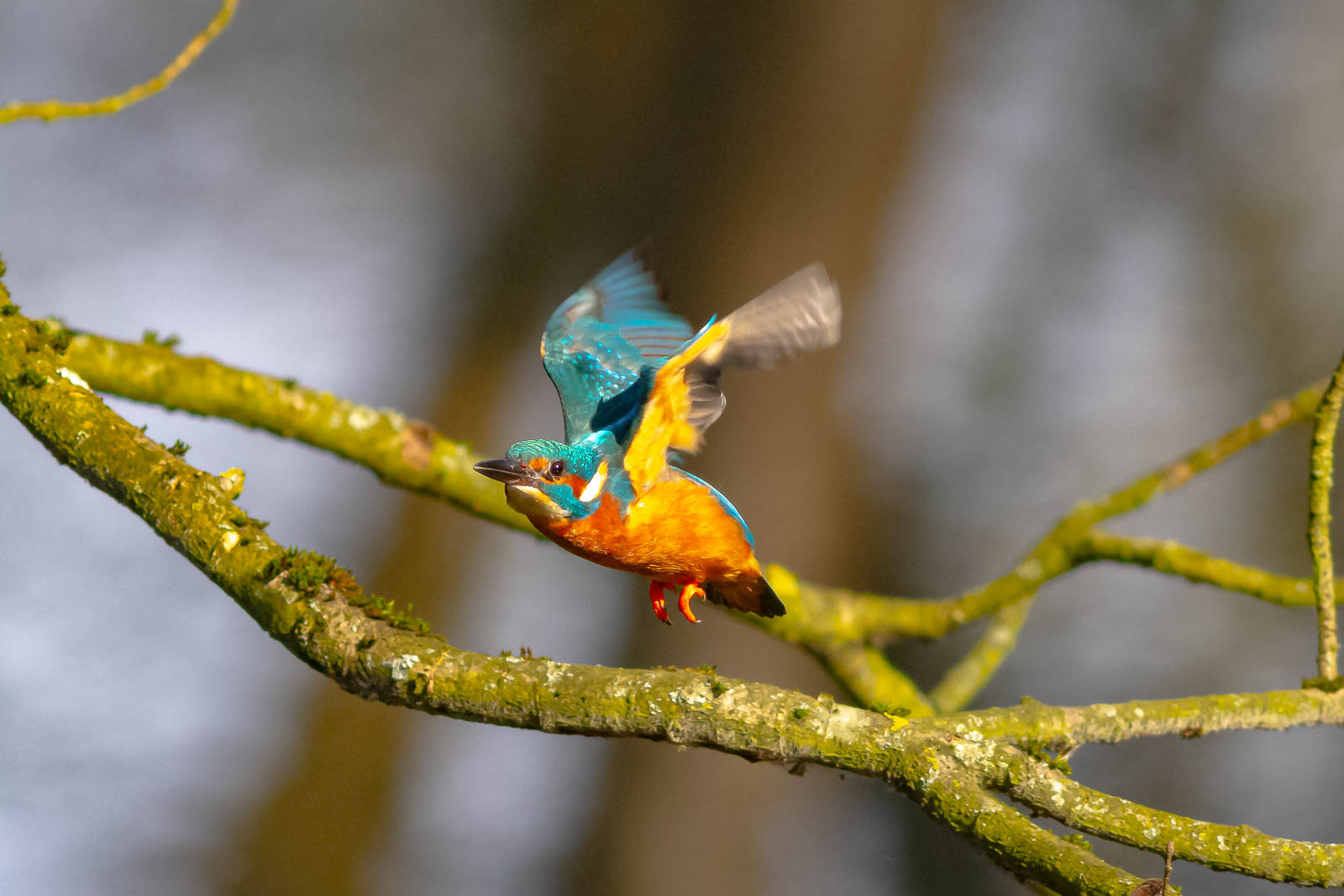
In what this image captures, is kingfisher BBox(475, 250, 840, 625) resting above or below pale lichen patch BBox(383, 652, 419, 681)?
above

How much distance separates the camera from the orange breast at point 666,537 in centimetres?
182

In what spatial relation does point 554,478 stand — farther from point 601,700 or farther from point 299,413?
point 299,413

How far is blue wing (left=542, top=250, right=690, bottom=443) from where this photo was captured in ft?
8.06

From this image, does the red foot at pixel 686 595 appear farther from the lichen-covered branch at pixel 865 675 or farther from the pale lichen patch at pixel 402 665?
the lichen-covered branch at pixel 865 675

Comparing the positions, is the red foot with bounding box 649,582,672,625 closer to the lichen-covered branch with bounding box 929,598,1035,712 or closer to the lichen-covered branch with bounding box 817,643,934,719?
the lichen-covered branch with bounding box 817,643,934,719

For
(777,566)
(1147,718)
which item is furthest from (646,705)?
(777,566)

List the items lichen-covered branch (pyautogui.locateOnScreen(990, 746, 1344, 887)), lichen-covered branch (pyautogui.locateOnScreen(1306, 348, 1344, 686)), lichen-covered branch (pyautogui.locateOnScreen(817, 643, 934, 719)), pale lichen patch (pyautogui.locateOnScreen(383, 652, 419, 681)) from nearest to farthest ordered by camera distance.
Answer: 1. lichen-covered branch (pyautogui.locateOnScreen(990, 746, 1344, 887))
2. pale lichen patch (pyautogui.locateOnScreen(383, 652, 419, 681))
3. lichen-covered branch (pyautogui.locateOnScreen(1306, 348, 1344, 686))
4. lichen-covered branch (pyautogui.locateOnScreen(817, 643, 934, 719))

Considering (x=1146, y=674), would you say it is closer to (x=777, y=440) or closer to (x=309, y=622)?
(x=777, y=440)

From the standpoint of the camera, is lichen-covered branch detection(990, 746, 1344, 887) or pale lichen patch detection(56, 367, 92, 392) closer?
lichen-covered branch detection(990, 746, 1344, 887)

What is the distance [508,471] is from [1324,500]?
177cm

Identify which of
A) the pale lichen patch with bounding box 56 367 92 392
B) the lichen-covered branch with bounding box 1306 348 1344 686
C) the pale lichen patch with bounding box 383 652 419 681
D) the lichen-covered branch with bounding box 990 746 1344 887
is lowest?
the pale lichen patch with bounding box 383 652 419 681

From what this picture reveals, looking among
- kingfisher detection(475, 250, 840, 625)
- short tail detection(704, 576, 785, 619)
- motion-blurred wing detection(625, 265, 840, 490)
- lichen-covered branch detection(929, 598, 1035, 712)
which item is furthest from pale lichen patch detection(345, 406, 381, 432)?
lichen-covered branch detection(929, 598, 1035, 712)

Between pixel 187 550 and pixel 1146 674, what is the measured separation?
769 centimetres

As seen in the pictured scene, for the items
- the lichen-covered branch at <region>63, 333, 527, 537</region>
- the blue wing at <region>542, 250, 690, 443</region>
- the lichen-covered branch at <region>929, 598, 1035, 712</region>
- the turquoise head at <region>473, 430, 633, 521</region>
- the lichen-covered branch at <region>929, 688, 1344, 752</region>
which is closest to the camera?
the turquoise head at <region>473, 430, 633, 521</region>
